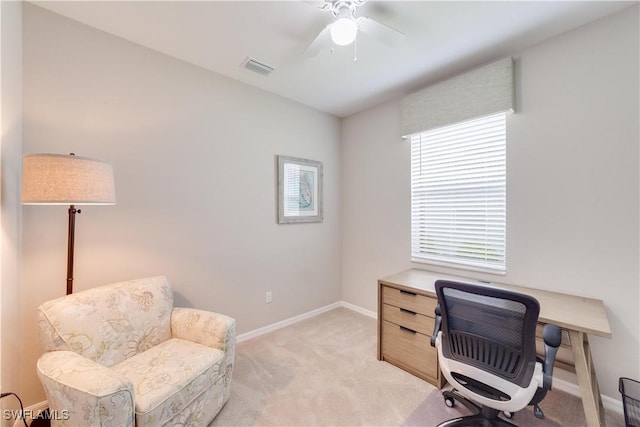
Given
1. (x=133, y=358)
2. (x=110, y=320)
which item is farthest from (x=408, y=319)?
(x=110, y=320)

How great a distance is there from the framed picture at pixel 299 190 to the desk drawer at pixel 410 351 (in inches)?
60.2

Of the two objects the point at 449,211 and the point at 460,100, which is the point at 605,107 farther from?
the point at 449,211

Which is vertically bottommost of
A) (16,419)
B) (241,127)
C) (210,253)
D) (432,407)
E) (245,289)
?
(432,407)

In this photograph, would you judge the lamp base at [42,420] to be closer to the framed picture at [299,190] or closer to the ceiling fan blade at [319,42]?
the framed picture at [299,190]

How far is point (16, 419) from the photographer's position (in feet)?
4.99

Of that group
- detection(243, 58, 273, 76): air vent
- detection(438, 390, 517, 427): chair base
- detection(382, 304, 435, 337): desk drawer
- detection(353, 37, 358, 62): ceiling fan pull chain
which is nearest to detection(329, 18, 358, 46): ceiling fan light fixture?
detection(353, 37, 358, 62): ceiling fan pull chain

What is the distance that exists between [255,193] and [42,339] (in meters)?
1.86

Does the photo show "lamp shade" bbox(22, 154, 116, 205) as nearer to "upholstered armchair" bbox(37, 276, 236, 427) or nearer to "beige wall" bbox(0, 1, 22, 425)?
"beige wall" bbox(0, 1, 22, 425)

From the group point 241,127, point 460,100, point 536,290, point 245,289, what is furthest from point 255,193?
point 536,290

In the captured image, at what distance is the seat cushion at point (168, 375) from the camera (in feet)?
4.25

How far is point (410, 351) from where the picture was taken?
2180mm

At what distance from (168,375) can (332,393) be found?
1136 mm

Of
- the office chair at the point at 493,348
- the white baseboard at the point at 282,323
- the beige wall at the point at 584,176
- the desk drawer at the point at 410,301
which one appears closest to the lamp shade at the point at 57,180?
the white baseboard at the point at 282,323

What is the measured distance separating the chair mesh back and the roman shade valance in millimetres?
1650
